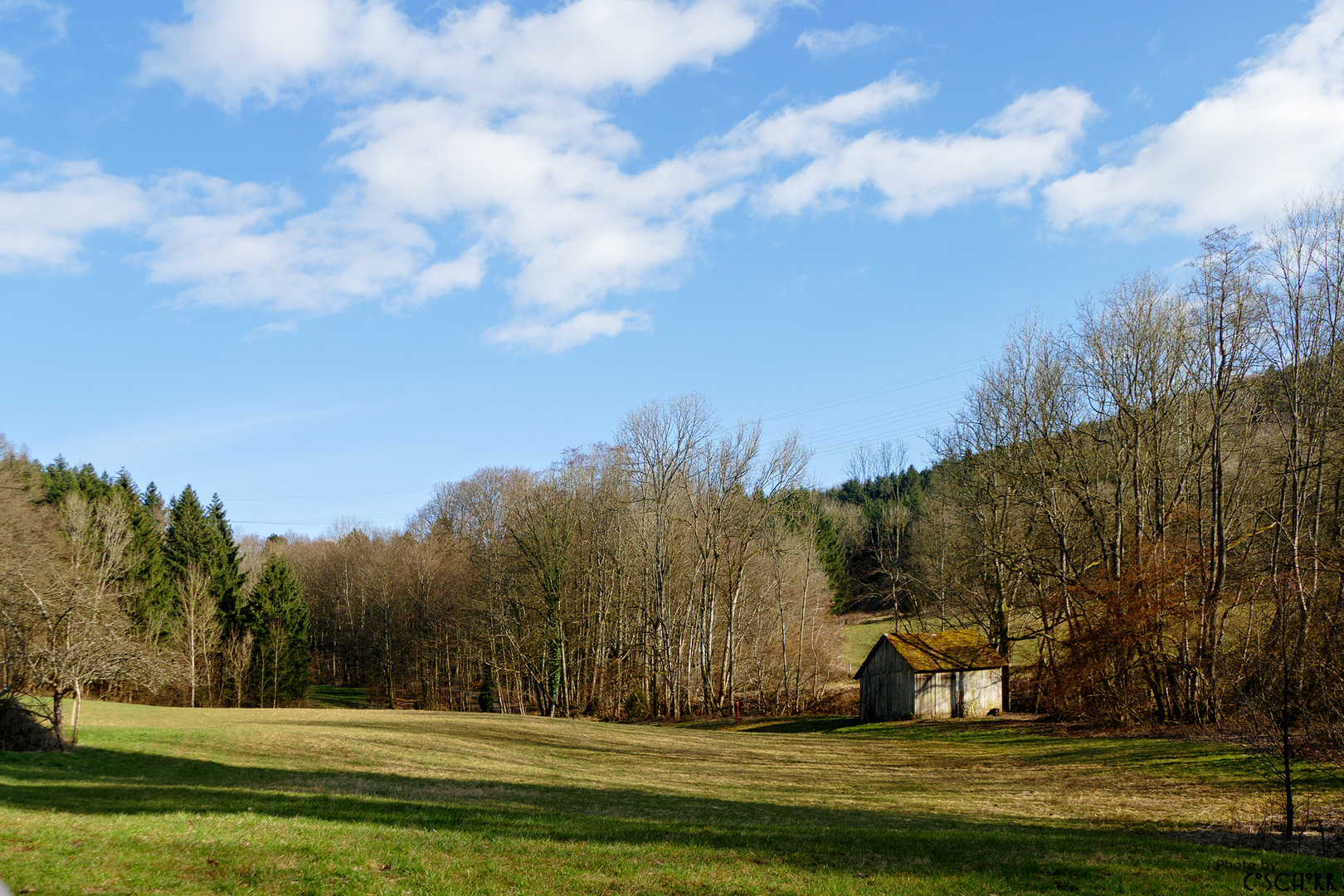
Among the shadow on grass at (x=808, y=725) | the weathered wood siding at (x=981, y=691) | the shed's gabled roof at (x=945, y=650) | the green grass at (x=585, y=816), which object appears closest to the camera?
the green grass at (x=585, y=816)

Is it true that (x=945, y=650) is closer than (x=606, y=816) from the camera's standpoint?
No

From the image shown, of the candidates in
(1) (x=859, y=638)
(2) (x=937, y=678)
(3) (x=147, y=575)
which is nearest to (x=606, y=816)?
(2) (x=937, y=678)

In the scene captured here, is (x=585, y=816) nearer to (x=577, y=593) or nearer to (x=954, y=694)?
(x=954, y=694)

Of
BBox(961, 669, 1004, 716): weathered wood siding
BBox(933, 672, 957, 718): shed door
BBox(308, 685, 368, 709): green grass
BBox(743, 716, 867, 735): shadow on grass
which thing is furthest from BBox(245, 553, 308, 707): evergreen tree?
BBox(961, 669, 1004, 716): weathered wood siding

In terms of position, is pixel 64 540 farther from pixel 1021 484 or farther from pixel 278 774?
pixel 1021 484

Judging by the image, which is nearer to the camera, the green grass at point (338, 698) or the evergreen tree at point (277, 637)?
the evergreen tree at point (277, 637)

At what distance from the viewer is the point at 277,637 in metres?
55.2

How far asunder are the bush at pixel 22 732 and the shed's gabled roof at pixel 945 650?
1228 inches

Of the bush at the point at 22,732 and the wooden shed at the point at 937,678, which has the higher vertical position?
the bush at the point at 22,732

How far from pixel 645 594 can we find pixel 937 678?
20.5m

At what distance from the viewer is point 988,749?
26.3m

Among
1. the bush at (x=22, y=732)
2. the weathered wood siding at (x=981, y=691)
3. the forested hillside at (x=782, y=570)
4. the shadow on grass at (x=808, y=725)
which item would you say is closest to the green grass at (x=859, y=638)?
the forested hillside at (x=782, y=570)

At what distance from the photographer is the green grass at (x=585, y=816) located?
345 inches

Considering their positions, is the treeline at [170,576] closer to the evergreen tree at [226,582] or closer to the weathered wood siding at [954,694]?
the evergreen tree at [226,582]
